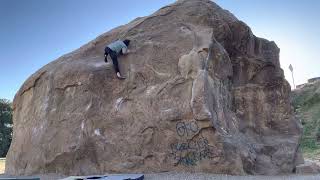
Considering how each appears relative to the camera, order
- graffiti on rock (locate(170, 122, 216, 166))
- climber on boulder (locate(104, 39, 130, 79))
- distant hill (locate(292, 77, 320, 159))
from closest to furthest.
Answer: graffiti on rock (locate(170, 122, 216, 166)) → climber on boulder (locate(104, 39, 130, 79)) → distant hill (locate(292, 77, 320, 159))

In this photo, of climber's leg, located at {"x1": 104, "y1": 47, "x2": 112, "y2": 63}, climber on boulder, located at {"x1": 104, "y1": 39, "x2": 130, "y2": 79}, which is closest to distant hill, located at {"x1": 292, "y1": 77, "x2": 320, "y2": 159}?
climber on boulder, located at {"x1": 104, "y1": 39, "x2": 130, "y2": 79}

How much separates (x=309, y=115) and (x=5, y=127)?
2926 cm

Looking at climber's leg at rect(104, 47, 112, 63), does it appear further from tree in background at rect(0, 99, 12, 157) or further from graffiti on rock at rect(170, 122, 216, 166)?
tree in background at rect(0, 99, 12, 157)

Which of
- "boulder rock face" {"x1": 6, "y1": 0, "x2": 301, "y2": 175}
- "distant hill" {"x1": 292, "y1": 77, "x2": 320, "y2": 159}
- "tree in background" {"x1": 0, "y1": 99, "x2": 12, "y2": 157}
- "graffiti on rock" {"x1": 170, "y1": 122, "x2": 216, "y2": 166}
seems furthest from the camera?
"tree in background" {"x1": 0, "y1": 99, "x2": 12, "y2": 157}

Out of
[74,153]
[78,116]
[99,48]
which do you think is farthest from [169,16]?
[74,153]

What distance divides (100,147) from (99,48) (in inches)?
166

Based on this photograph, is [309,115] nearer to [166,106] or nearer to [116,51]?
[116,51]

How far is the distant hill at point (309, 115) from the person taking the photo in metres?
25.8

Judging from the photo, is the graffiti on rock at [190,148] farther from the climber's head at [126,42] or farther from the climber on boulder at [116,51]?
the climber's head at [126,42]

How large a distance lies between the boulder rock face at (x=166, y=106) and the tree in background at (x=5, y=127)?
27.2 m

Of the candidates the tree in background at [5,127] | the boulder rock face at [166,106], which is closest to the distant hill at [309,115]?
the boulder rock face at [166,106]

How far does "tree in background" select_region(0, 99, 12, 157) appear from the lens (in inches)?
1574

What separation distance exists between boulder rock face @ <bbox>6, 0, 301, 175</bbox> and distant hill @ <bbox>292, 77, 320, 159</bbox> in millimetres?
9654

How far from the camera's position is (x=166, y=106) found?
11047 millimetres
